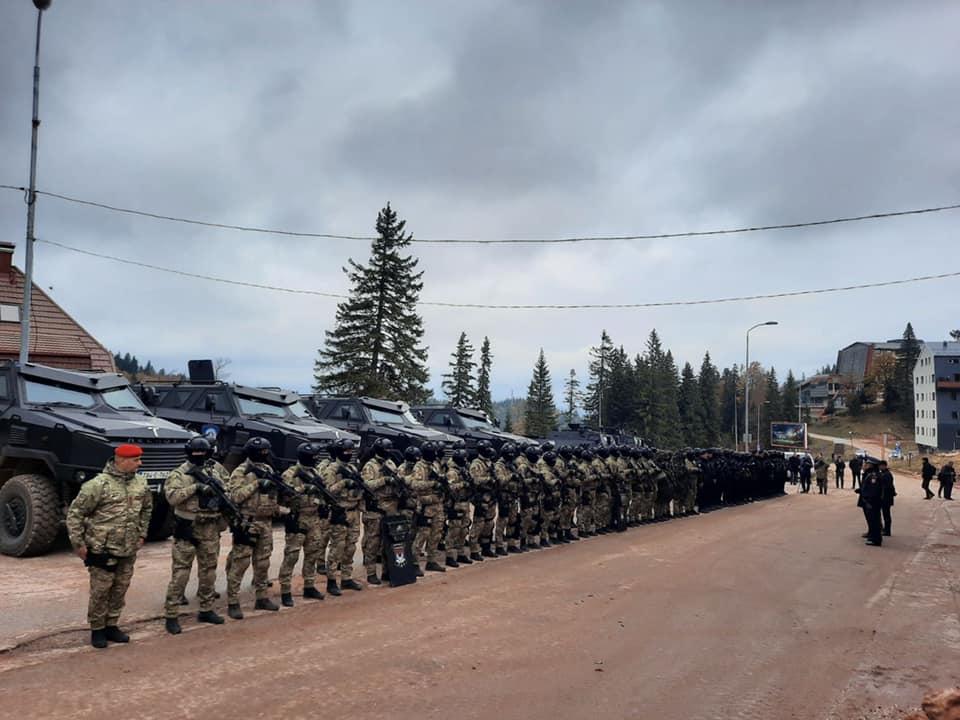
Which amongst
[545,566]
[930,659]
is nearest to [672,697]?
[930,659]

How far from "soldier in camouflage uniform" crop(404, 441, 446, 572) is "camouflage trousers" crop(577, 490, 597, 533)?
4248mm

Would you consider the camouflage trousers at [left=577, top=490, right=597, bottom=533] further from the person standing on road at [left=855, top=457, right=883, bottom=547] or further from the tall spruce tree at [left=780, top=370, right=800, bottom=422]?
the tall spruce tree at [left=780, top=370, right=800, bottom=422]

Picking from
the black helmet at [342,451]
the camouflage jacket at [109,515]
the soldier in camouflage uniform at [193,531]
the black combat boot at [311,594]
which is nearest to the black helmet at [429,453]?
the black helmet at [342,451]

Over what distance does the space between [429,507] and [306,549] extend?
6.70ft

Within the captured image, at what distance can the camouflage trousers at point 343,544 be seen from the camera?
25.8 feet

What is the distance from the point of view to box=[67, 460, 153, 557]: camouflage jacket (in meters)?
5.70

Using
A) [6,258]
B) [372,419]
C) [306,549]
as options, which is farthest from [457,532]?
[6,258]

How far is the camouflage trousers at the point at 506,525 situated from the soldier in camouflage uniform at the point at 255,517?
4374 millimetres

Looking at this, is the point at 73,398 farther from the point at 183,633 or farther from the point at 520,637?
the point at 520,637

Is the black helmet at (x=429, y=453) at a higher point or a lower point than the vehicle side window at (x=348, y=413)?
lower

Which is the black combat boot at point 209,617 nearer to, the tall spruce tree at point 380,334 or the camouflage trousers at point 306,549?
the camouflage trousers at point 306,549

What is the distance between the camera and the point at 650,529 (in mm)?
14562

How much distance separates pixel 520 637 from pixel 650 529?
29.1ft

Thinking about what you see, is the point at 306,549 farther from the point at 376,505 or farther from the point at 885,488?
the point at 885,488
